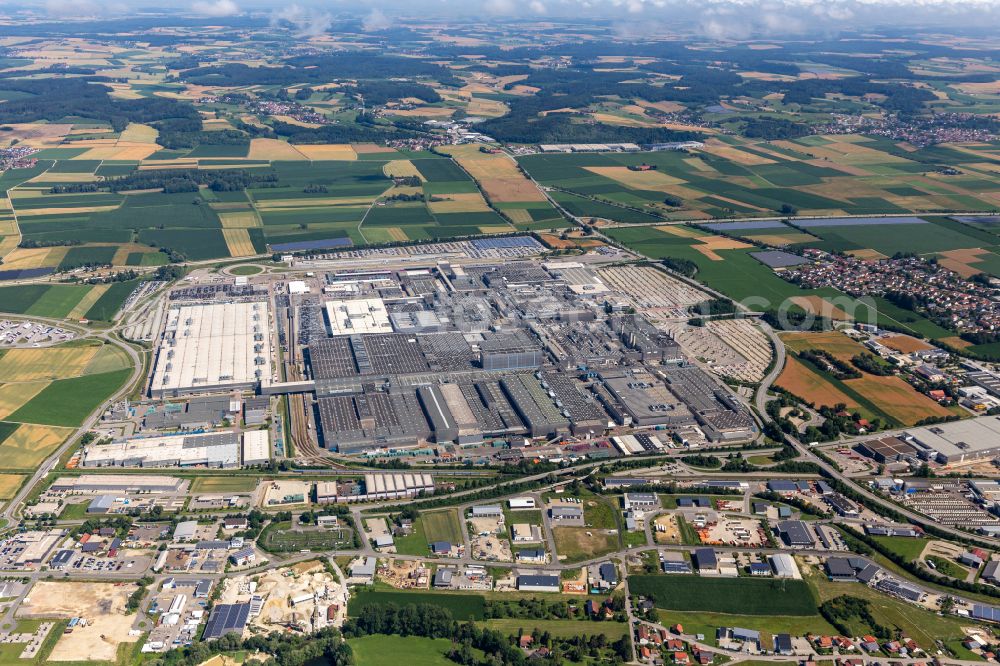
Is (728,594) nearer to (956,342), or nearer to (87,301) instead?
(956,342)

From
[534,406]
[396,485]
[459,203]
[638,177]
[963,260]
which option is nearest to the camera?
[396,485]

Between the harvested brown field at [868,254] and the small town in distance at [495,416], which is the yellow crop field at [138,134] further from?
the harvested brown field at [868,254]

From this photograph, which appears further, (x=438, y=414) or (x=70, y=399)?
(x=70, y=399)

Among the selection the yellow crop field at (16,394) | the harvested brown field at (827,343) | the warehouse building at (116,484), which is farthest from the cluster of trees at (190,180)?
the harvested brown field at (827,343)

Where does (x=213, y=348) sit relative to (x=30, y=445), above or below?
above

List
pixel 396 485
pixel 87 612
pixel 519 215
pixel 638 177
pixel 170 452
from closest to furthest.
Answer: pixel 87 612 < pixel 396 485 < pixel 170 452 < pixel 519 215 < pixel 638 177

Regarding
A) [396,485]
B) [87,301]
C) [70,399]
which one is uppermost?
[396,485]

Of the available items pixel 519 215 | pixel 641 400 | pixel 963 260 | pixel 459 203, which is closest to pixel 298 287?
pixel 519 215
